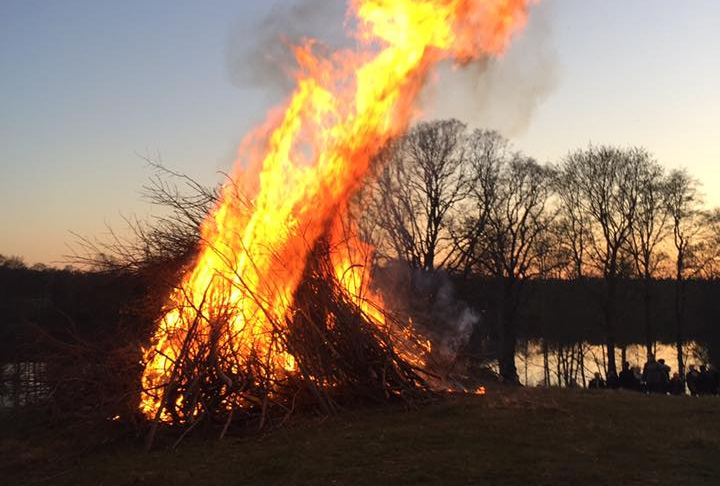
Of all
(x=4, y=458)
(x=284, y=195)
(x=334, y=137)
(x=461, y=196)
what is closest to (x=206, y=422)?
(x=4, y=458)

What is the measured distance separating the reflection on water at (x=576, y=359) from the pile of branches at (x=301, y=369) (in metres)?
26.8

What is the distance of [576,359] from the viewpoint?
36.4 meters

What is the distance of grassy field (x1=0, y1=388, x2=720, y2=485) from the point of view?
5.41 m

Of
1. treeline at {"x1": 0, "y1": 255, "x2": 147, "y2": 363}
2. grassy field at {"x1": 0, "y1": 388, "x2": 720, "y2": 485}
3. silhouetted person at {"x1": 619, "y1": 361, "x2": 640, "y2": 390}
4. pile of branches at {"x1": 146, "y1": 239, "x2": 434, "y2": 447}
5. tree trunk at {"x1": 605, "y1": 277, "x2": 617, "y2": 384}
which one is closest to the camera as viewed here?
grassy field at {"x1": 0, "y1": 388, "x2": 720, "y2": 485}

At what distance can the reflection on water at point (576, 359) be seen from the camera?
36.2m

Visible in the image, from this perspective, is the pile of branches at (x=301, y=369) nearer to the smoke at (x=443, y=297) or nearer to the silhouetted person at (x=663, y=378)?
the silhouetted person at (x=663, y=378)

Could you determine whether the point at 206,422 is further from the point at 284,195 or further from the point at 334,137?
the point at 334,137

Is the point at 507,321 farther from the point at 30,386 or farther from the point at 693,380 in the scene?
the point at 30,386

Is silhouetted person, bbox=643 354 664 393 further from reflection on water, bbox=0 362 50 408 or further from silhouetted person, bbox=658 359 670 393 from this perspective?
reflection on water, bbox=0 362 50 408

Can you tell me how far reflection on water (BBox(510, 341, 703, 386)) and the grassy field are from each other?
2738cm

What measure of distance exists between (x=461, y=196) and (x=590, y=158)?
24.5ft

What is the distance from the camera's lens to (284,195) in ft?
33.1

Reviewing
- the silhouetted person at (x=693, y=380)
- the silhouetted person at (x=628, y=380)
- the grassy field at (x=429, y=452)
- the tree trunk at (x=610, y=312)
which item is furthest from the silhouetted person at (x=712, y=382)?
the tree trunk at (x=610, y=312)

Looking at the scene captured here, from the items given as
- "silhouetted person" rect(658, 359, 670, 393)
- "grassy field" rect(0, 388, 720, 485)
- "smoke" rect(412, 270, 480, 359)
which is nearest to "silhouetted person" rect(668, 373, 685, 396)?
"silhouetted person" rect(658, 359, 670, 393)
